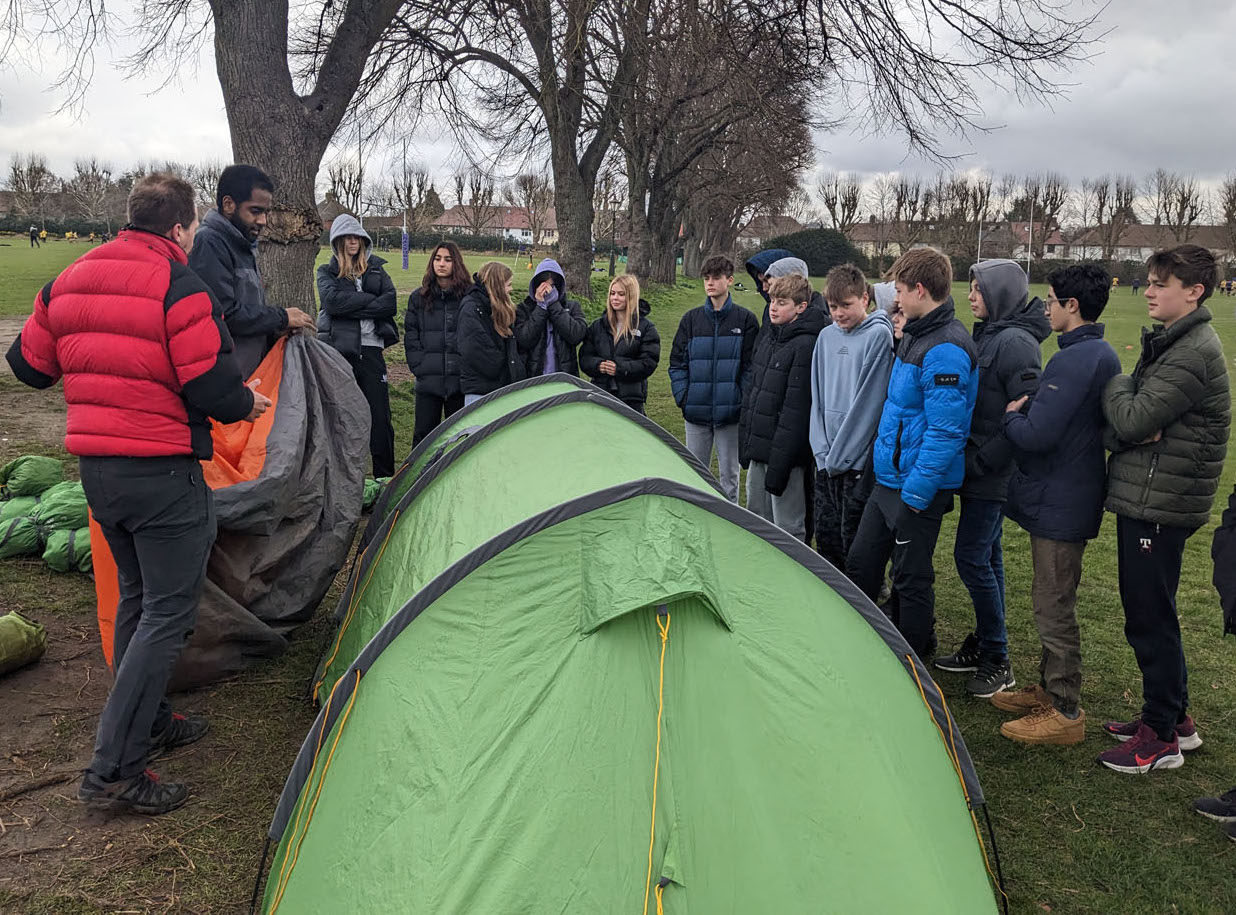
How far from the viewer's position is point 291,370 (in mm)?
4617

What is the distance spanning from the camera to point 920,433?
3951 millimetres

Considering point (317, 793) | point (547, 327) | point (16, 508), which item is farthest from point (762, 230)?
point (317, 793)

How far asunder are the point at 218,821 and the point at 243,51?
257 inches

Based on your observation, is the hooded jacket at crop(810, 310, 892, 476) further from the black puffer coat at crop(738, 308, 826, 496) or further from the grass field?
the grass field

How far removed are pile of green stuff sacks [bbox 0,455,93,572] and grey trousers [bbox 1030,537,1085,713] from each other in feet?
17.4

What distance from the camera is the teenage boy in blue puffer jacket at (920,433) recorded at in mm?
3820

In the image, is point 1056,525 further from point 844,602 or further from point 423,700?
point 423,700

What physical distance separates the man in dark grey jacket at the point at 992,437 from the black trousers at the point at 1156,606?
1.94ft

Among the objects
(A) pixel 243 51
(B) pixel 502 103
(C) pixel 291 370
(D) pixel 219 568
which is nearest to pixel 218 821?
(D) pixel 219 568

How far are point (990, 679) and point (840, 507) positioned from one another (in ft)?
3.88

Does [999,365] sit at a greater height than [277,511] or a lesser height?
greater

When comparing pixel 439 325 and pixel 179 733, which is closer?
pixel 179 733

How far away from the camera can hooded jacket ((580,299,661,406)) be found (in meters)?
6.52

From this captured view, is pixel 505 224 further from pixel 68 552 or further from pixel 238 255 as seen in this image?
pixel 238 255
